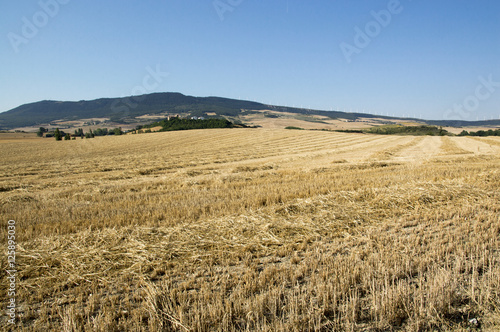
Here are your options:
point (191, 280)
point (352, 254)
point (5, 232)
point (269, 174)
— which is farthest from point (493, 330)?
point (269, 174)

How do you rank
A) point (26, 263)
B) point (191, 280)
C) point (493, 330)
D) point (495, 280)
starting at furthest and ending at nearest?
point (26, 263), point (191, 280), point (495, 280), point (493, 330)

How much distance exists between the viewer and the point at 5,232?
6.42 metres

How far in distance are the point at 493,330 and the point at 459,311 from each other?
354 millimetres

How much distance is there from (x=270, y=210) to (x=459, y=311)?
16.1 feet

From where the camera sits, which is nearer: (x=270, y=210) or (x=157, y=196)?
(x=270, y=210)

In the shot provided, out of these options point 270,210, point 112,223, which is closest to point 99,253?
point 112,223

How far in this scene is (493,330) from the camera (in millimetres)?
3238

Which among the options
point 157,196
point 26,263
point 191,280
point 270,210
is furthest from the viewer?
point 157,196

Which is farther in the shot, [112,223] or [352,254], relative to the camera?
[112,223]

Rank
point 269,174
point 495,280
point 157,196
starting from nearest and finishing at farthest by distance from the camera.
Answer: point 495,280 → point 157,196 → point 269,174

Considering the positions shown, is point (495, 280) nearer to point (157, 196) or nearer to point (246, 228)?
point (246, 228)

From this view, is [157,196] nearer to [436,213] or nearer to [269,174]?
[269,174]

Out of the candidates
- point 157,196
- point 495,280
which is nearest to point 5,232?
point 157,196

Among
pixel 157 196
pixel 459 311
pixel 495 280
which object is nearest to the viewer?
pixel 459 311
